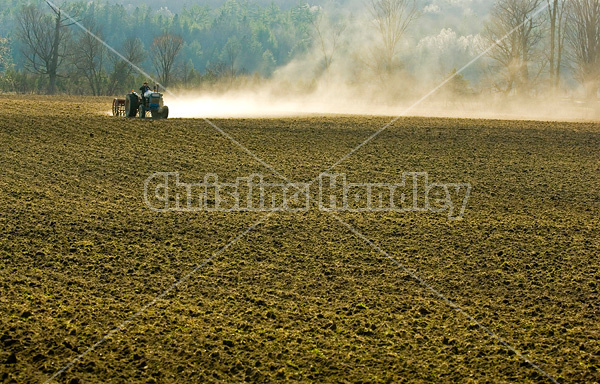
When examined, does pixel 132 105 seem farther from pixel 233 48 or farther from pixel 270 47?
pixel 270 47

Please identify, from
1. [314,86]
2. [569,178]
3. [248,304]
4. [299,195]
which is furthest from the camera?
[314,86]

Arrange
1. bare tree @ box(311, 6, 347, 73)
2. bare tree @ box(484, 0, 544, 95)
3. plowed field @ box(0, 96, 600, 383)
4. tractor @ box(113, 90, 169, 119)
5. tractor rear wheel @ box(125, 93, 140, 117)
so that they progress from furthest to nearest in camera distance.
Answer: bare tree @ box(311, 6, 347, 73) < bare tree @ box(484, 0, 544, 95) < tractor rear wheel @ box(125, 93, 140, 117) < tractor @ box(113, 90, 169, 119) < plowed field @ box(0, 96, 600, 383)

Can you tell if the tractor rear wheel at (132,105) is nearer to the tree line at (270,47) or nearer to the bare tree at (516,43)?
the tree line at (270,47)

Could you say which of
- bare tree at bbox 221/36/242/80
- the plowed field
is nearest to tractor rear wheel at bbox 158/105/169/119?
the plowed field

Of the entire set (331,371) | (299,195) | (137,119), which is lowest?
→ (331,371)

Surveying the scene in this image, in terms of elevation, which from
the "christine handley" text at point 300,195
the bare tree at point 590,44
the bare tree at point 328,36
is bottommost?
the "christine handley" text at point 300,195

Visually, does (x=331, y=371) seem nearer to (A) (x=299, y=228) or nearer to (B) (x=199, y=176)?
(A) (x=299, y=228)

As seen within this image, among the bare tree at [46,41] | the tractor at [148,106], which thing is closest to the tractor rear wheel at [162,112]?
the tractor at [148,106]

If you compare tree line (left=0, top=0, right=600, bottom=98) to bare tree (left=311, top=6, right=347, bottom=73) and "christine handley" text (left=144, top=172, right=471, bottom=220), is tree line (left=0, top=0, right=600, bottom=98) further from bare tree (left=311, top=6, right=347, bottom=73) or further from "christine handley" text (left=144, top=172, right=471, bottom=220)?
"christine handley" text (left=144, top=172, right=471, bottom=220)

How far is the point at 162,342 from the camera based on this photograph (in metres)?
8.22

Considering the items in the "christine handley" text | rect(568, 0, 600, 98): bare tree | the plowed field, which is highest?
rect(568, 0, 600, 98): bare tree

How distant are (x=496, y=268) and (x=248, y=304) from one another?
4244 mm

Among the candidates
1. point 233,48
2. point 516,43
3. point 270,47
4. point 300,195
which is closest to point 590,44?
point 516,43

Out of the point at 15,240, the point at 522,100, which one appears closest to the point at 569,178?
the point at 15,240
